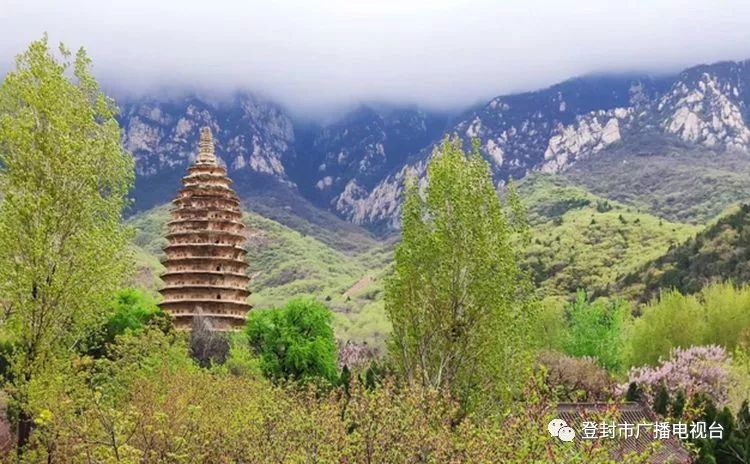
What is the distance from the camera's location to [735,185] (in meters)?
161

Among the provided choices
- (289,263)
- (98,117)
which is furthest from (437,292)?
Answer: (289,263)

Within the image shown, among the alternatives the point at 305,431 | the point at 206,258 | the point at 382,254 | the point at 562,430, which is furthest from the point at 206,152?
the point at 382,254

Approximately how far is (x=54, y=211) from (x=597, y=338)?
179 feet

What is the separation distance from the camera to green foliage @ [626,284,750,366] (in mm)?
58000

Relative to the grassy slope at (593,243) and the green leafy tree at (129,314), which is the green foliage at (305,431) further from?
the grassy slope at (593,243)

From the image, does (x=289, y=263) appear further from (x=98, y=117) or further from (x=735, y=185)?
(x=98, y=117)

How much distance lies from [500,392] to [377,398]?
30.9ft

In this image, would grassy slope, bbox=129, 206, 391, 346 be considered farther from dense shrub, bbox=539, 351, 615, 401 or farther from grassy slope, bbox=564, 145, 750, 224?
grassy slope, bbox=564, 145, 750, 224

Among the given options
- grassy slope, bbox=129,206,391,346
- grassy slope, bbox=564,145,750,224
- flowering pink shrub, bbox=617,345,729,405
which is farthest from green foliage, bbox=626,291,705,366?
grassy slope, bbox=564,145,750,224

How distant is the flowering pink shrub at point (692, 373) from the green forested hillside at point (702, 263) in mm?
34772

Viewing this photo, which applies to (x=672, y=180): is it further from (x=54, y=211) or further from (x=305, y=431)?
(x=305, y=431)

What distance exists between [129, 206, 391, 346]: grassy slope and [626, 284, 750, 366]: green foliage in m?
42.9

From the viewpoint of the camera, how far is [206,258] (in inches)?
2024

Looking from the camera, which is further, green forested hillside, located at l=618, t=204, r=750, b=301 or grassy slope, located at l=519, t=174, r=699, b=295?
grassy slope, located at l=519, t=174, r=699, b=295
